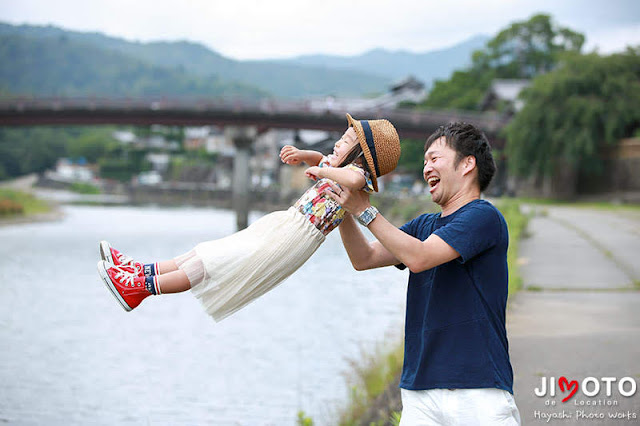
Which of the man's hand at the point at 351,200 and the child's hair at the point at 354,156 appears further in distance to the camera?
the child's hair at the point at 354,156

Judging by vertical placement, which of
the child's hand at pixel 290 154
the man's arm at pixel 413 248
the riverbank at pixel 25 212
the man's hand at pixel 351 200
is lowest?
the riverbank at pixel 25 212

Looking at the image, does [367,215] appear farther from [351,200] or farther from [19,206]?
[19,206]

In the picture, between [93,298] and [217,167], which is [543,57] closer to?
[217,167]

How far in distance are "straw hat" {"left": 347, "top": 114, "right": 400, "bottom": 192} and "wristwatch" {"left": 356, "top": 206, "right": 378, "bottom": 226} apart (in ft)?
1.13

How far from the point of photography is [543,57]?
66.4 m

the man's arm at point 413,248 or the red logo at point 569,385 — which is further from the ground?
the man's arm at point 413,248

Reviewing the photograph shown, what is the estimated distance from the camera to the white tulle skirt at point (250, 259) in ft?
9.34

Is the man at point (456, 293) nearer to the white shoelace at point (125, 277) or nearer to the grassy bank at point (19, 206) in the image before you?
the white shoelace at point (125, 277)

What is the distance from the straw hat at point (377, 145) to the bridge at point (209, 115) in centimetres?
3136

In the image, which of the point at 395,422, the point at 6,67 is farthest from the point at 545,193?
the point at 6,67

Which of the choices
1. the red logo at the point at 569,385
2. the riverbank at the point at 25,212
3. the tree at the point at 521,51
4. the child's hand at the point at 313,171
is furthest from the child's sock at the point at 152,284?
the tree at the point at 521,51

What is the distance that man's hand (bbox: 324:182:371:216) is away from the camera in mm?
2537

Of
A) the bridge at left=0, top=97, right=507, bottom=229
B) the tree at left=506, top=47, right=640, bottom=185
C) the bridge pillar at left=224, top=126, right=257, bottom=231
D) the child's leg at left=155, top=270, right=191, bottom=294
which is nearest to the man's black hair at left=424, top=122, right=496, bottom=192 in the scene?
the child's leg at left=155, top=270, right=191, bottom=294

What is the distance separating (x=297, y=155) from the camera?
312 cm
